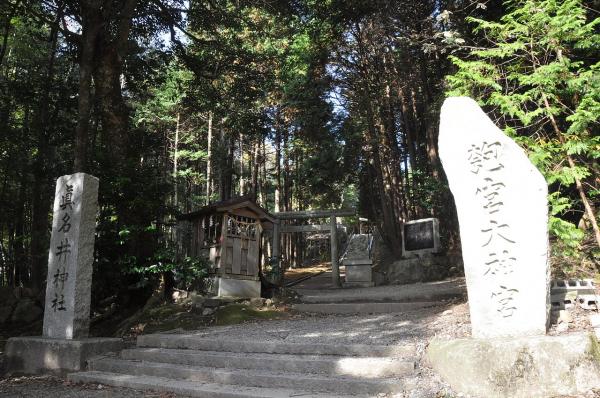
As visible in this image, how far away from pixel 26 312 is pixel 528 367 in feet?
36.4

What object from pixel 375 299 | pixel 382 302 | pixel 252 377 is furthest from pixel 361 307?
pixel 252 377

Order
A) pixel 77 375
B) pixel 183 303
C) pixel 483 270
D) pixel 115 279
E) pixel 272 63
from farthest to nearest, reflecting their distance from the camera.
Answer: pixel 272 63 → pixel 183 303 → pixel 115 279 → pixel 77 375 → pixel 483 270

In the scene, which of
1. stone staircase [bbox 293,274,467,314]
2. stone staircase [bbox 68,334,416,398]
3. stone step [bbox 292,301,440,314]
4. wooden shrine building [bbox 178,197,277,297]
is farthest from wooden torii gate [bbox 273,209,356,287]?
stone staircase [bbox 68,334,416,398]

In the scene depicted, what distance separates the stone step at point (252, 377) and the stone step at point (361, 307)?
179 inches

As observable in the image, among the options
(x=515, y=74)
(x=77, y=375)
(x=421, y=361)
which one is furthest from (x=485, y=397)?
(x=77, y=375)

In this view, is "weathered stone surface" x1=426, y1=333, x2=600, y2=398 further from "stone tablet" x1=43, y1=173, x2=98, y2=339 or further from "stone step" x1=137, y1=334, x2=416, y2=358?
"stone tablet" x1=43, y1=173, x2=98, y2=339

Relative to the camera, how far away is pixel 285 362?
4824 millimetres

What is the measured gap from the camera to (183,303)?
8.97 metres

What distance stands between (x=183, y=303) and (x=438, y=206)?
380 inches

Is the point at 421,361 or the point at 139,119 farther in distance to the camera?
the point at 139,119

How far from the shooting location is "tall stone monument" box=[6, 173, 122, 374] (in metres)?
5.99

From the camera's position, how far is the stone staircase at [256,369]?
163 inches

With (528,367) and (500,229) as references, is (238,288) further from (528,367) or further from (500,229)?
(528,367)

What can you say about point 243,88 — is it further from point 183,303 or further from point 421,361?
point 421,361
